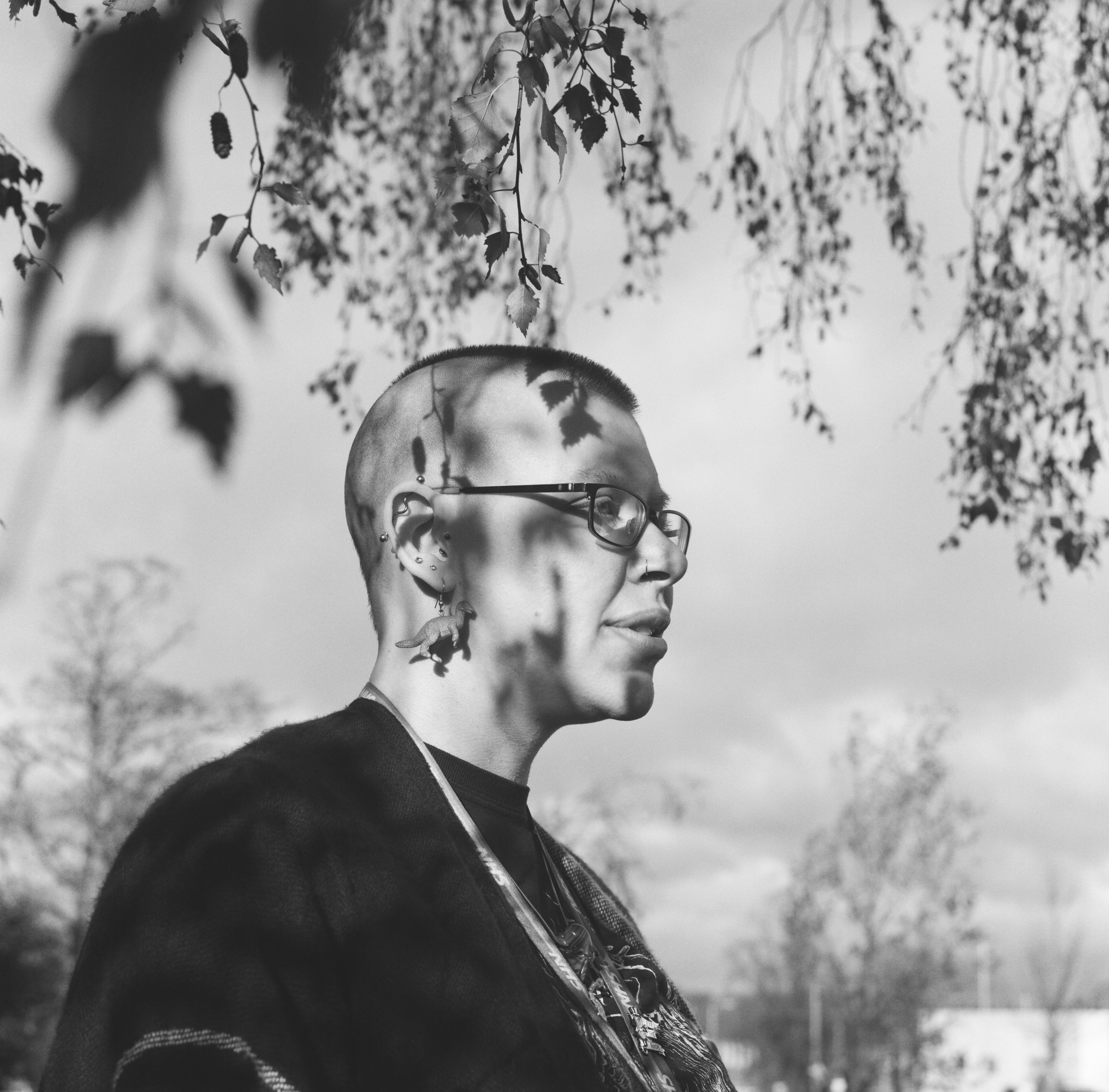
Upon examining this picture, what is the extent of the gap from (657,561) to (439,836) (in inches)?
21.8

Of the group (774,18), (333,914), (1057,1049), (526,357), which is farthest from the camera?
(1057,1049)

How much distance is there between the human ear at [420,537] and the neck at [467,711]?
0.12 meters

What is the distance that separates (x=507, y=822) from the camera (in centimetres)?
210

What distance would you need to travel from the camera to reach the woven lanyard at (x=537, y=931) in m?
1.83

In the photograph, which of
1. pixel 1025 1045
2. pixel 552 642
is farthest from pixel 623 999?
pixel 1025 1045

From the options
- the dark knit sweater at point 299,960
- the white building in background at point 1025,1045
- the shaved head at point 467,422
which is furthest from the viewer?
the white building in background at point 1025,1045

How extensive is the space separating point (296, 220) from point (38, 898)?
50.1 ft

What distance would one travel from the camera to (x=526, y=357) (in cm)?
232

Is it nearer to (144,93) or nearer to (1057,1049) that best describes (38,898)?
(144,93)

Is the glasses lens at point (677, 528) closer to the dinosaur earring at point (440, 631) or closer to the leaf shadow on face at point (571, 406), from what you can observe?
the leaf shadow on face at point (571, 406)

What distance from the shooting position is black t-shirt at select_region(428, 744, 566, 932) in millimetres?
2043

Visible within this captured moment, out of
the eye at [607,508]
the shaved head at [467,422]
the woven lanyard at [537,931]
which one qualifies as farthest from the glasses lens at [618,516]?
the woven lanyard at [537,931]

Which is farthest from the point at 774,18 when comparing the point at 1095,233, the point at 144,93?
the point at 144,93

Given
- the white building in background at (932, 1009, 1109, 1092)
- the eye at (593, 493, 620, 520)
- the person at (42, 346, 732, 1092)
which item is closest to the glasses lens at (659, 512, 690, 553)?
the person at (42, 346, 732, 1092)
